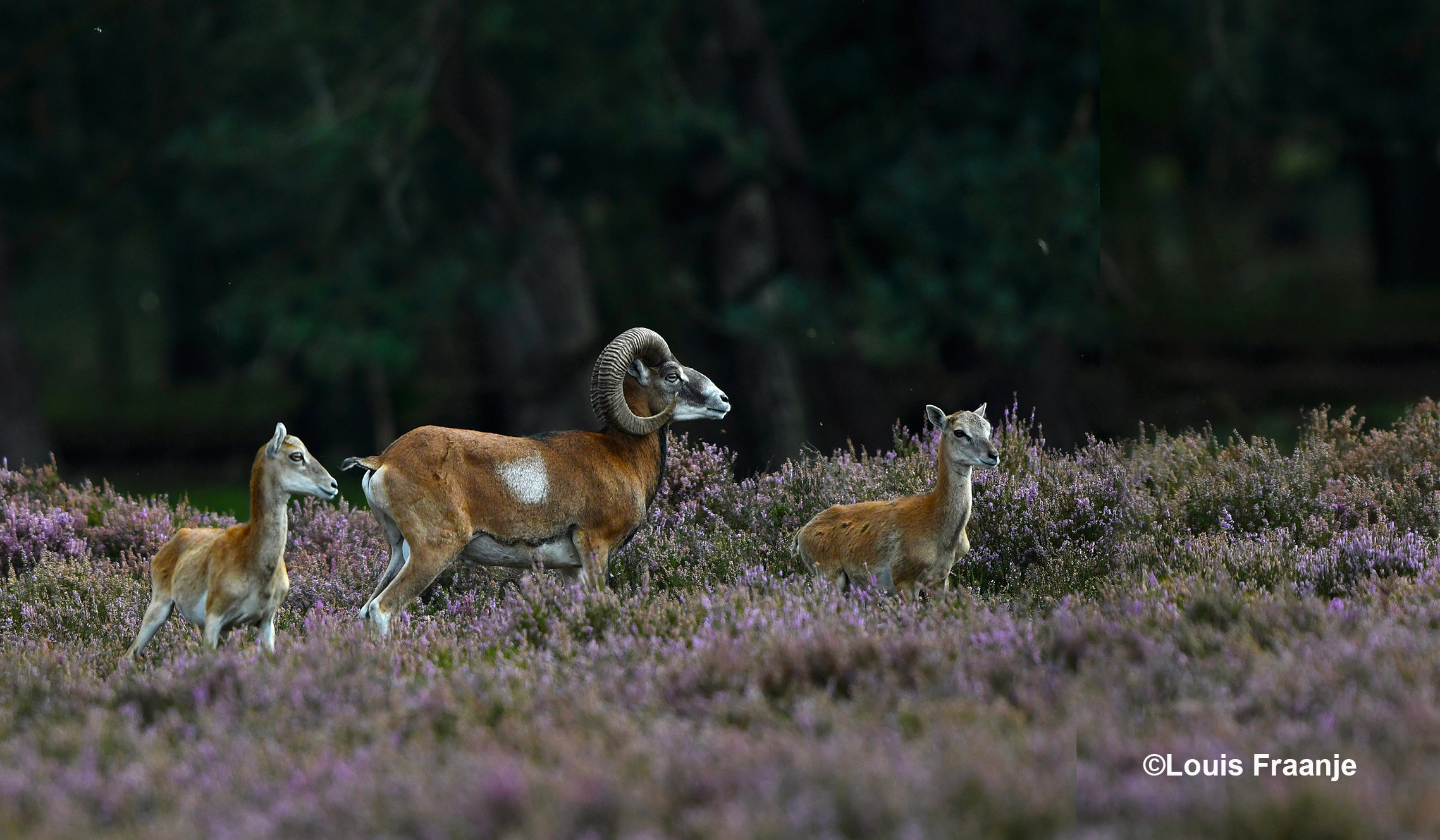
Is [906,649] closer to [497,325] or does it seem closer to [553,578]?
[553,578]

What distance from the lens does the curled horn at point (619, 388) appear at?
6.65m

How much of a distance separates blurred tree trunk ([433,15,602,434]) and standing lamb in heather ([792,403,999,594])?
1073cm

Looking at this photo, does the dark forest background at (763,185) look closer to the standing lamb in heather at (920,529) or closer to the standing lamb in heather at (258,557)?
the standing lamb in heather at (920,529)

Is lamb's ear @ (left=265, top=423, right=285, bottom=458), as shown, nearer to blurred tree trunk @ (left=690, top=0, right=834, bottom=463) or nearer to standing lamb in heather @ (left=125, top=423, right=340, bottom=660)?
standing lamb in heather @ (left=125, top=423, right=340, bottom=660)

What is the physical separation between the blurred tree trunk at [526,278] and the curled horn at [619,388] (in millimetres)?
10218

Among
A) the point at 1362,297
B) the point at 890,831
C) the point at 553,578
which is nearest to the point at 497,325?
the point at 553,578

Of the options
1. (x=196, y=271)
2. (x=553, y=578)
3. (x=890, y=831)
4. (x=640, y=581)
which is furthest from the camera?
(x=196, y=271)

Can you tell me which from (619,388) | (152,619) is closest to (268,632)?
(152,619)

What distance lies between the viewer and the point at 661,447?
274 inches

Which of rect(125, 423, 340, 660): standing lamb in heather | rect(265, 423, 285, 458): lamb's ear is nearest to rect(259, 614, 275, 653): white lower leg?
rect(125, 423, 340, 660): standing lamb in heather

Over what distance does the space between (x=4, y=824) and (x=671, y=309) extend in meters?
13.4

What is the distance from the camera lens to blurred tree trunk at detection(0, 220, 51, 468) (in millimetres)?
19047

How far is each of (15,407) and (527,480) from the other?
15390 mm

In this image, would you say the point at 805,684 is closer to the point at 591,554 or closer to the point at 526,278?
the point at 591,554
